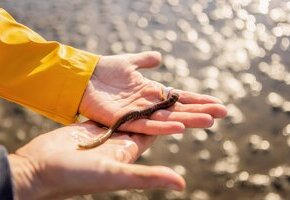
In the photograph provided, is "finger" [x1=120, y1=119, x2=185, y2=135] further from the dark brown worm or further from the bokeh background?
the bokeh background

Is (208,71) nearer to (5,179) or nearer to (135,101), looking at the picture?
(135,101)

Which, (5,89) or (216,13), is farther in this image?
(216,13)

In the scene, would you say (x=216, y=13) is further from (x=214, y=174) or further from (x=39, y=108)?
(x=39, y=108)

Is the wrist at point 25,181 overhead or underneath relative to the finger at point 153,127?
underneath

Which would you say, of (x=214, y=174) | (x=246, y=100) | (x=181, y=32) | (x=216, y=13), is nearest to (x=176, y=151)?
(x=214, y=174)

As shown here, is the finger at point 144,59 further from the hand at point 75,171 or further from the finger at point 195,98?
the hand at point 75,171

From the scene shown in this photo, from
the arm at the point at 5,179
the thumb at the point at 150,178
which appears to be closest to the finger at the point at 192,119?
the thumb at the point at 150,178
